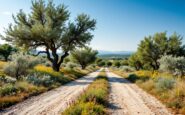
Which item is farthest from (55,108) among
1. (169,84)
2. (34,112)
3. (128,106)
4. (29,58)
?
(29,58)

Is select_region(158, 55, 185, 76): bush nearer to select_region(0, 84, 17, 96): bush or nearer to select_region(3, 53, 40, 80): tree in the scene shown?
select_region(3, 53, 40, 80): tree

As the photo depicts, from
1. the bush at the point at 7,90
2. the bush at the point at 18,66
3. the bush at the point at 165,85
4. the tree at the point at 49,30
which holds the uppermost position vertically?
the tree at the point at 49,30

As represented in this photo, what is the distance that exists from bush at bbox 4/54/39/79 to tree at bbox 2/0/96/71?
10.3 m

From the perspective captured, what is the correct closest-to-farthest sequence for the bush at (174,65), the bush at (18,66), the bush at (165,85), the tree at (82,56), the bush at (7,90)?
the bush at (7,90) < the bush at (165,85) < the bush at (18,66) < the bush at (174,65) < the tree at (82,56)

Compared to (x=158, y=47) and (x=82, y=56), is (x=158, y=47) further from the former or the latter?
(x=82, y=56)

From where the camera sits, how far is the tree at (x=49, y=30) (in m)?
33.3

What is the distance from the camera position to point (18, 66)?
71.4ft

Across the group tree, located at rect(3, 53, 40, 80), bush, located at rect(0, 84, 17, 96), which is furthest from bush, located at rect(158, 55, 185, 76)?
bush, located at rect(0, 84, 17, 96)

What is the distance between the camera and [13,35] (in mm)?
33562

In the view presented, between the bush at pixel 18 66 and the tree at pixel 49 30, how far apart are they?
1033 cm

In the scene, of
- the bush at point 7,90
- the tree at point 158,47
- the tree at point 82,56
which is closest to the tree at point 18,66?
the bush at point 7,90

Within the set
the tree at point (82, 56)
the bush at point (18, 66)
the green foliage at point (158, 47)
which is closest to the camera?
the bush at point (18, 66)

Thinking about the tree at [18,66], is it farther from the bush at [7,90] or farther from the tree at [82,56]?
the tree at [82,56]

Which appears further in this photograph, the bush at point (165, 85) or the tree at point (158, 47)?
the tree at point (158, 47)
